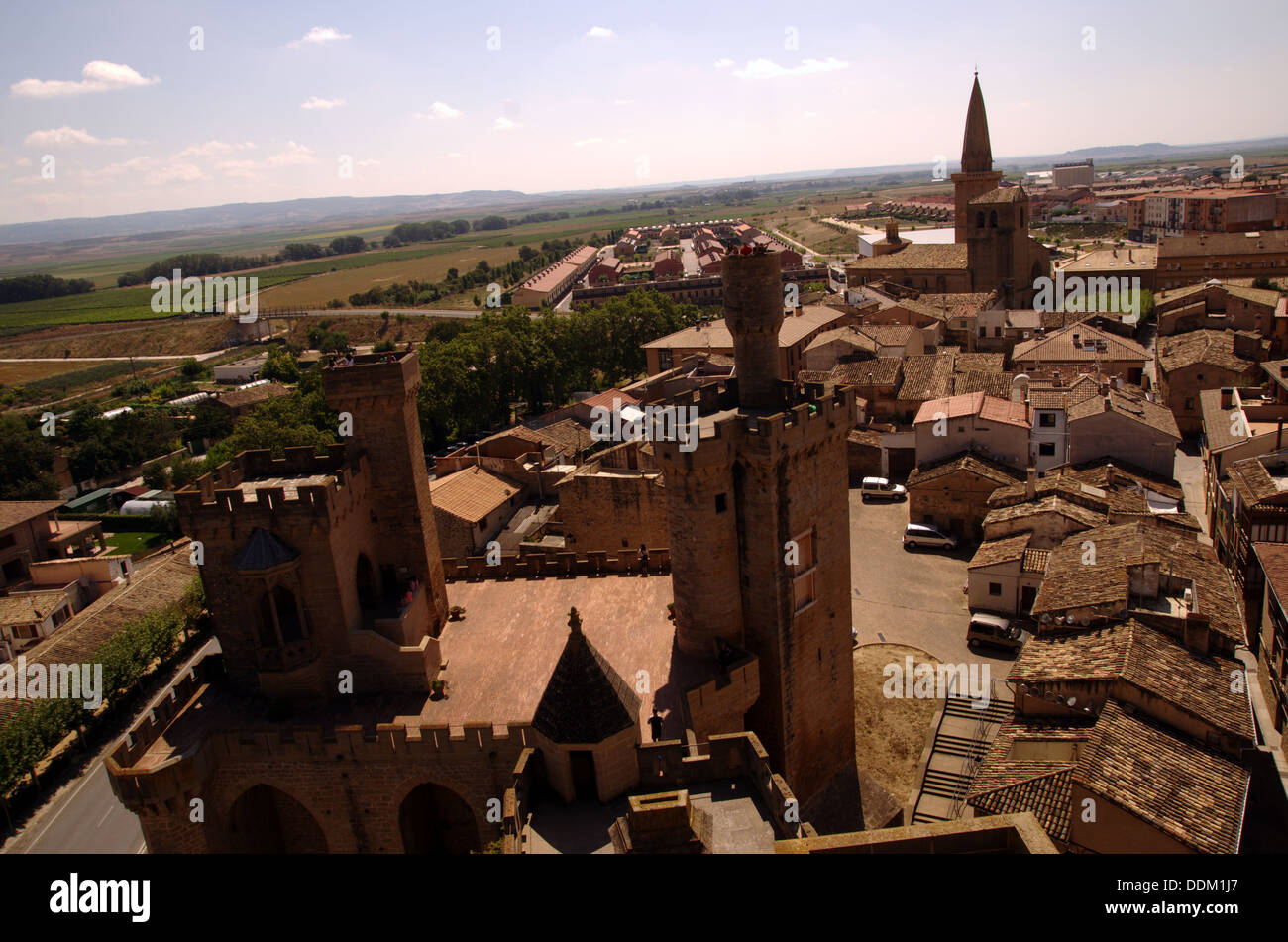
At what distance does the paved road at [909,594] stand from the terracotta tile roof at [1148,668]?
217 inches

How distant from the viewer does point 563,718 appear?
16.8m

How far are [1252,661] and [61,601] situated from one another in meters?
57.7

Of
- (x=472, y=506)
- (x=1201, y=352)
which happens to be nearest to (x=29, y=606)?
(x=472, y=506)

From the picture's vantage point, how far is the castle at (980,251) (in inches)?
3361

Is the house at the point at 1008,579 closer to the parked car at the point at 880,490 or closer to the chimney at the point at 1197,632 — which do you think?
the chimney at the point at 1197,632

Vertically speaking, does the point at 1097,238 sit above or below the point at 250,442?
above

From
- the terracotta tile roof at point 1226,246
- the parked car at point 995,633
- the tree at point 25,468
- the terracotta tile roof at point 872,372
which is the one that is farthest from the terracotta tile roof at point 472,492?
the terracotta tile roof at point 1226,246

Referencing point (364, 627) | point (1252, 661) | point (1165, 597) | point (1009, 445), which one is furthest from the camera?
point (1009, 445)

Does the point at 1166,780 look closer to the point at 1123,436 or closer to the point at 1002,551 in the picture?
the point at 1002,551

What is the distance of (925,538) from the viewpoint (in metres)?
44.2
